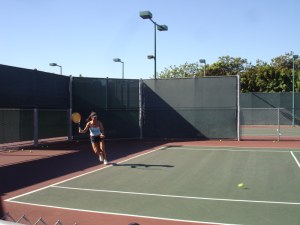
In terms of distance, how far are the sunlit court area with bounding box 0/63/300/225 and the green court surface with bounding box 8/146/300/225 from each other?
23 millimetres

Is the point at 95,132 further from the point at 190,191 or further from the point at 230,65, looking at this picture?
the point at 230,65

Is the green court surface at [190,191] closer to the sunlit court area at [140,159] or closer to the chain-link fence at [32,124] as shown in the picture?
the sunlit court area at [140,159]

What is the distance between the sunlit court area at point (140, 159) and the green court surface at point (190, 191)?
2 cm

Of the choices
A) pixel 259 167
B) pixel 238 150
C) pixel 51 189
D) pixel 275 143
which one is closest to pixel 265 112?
pixel 275 143

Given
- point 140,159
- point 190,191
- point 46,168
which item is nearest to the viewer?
point 190,191

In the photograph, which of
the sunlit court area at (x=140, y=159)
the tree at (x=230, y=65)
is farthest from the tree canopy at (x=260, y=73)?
the sunlit court area at (x=140, y=159)

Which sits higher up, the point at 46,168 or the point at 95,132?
the point at 95,132

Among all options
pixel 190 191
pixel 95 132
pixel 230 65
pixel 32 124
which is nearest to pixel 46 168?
pixel 95 132

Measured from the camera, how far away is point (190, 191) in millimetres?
8500

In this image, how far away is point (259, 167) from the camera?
11.8m

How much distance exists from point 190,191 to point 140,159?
17.7ft

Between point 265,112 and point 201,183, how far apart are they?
2872 cm

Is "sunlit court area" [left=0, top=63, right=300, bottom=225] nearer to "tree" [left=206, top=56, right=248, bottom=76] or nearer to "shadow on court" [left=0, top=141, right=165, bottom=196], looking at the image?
"shadow on court" [left=0, top=141, right=165, bottom=196]

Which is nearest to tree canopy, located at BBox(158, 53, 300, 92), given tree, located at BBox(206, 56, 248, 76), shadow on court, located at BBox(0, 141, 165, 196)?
tree, located at BBox(206, 56, 248, 76)
